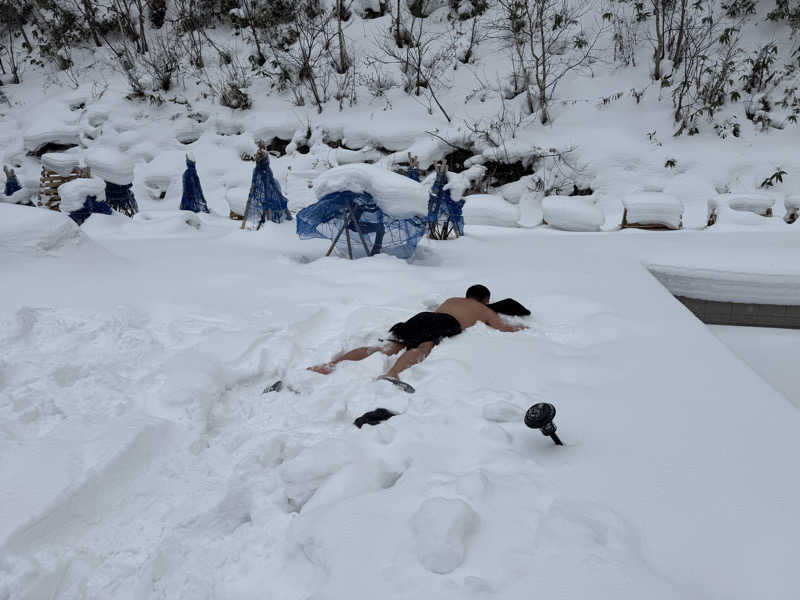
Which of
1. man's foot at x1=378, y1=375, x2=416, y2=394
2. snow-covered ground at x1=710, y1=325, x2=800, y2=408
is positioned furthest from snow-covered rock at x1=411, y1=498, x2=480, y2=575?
snow-covered ground at x1=710, y1=325, x2=800, y2=408

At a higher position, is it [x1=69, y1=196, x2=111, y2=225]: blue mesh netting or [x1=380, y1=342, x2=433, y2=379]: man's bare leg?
[x1=69, y1=196, x2=111, y2=225]: blue mesh netting

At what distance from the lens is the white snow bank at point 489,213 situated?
6781 millimetres

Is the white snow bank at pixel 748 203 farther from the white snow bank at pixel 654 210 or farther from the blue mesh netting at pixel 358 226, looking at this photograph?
the blue mesh netting at pixel 358 226

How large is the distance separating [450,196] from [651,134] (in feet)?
17.7

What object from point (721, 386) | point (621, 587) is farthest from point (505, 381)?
point (621, 587)

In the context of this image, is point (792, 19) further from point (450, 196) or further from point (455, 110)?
point (450, 196)

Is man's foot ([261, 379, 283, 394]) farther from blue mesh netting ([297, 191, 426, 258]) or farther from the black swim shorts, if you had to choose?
blue mesh netting ([297, 191, 426, 258])

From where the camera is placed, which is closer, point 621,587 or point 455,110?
point 621,587

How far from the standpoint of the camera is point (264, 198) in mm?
5676

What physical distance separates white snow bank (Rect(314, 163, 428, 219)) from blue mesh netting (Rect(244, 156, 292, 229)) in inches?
67.1

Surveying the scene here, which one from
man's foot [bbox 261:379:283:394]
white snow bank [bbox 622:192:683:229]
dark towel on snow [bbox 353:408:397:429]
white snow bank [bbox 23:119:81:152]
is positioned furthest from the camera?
white snow bank [bbox 23:119:81:152]

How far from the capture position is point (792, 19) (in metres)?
8.59

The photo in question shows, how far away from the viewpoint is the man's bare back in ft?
8.73

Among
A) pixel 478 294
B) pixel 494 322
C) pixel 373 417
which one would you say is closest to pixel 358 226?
pixel 478 294
